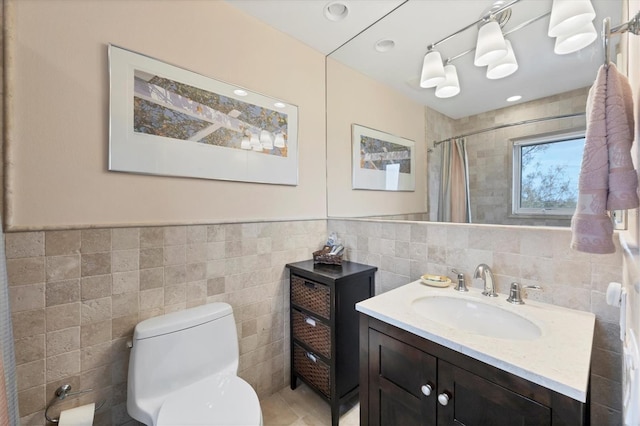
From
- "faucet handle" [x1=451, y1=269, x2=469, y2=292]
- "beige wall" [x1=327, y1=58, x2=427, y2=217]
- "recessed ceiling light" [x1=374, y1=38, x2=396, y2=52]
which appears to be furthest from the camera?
"beige wall" [x1=327, y1=58, x2=427, y2=217]

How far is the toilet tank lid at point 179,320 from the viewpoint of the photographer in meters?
1.16

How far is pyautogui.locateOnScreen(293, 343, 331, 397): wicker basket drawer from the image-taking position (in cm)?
156

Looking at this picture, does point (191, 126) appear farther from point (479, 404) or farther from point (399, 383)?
point (479, 404)

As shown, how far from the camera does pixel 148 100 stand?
1272 millimetres

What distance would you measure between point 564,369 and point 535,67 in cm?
131

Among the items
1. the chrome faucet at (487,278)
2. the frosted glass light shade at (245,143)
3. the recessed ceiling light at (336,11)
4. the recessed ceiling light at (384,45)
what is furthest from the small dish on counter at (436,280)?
the recessed ceiling light at (336,11)

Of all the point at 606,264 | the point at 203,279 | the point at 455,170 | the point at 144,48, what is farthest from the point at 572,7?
the point at 203,279

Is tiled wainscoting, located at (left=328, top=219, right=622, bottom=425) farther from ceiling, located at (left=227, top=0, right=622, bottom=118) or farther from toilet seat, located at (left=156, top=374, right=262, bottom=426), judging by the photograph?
toilet seat, located at (left=156, top=374, right=262, bottom=426)

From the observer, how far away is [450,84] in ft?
5.09

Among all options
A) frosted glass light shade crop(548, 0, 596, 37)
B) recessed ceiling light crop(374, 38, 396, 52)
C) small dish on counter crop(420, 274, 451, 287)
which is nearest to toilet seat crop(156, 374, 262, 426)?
small dish on counter crop(420, 274, 451, 287)

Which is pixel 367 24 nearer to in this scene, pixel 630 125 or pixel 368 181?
pixel 368 181

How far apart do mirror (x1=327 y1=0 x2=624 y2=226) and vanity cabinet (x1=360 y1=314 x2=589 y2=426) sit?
0.76m

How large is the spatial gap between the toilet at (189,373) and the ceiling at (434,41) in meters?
1.83

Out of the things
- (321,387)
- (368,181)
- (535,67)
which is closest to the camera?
(535,67)
